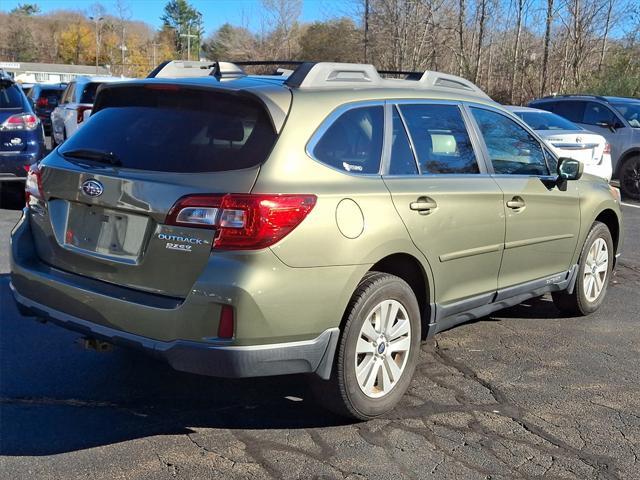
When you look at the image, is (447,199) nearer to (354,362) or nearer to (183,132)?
(354,362)

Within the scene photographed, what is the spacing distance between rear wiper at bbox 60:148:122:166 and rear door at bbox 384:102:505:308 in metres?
1.39

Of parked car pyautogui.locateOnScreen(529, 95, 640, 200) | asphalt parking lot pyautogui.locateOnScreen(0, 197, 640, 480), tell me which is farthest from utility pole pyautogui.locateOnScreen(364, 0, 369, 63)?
asphalt parking lot pyautogui.locateOnScreen(0, 197, 640, 480)

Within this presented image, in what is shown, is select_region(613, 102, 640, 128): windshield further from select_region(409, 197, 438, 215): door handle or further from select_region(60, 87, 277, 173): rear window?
select_region(60, 87, 277, 173): rear window

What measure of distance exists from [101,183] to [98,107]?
79 centimetres

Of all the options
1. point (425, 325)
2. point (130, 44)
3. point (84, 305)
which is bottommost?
point (425, 325)

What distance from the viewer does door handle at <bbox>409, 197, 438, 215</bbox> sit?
154 inches

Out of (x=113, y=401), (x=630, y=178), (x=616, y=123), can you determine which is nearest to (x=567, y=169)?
(x=113, y=401)

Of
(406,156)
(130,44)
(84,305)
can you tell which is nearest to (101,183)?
(84,305)

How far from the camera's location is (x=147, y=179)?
3.36 meters

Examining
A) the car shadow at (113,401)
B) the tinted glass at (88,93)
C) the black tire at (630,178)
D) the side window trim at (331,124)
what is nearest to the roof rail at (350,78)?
the side window trim at (331,124)

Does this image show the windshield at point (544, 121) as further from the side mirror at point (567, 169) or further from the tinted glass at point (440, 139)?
the tinted glass at point (440, 139)

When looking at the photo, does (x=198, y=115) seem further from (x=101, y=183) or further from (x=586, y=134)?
(x=586, y=134)

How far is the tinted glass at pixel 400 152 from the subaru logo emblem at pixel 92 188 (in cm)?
A: 153

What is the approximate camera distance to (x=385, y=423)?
3807 millimetres
